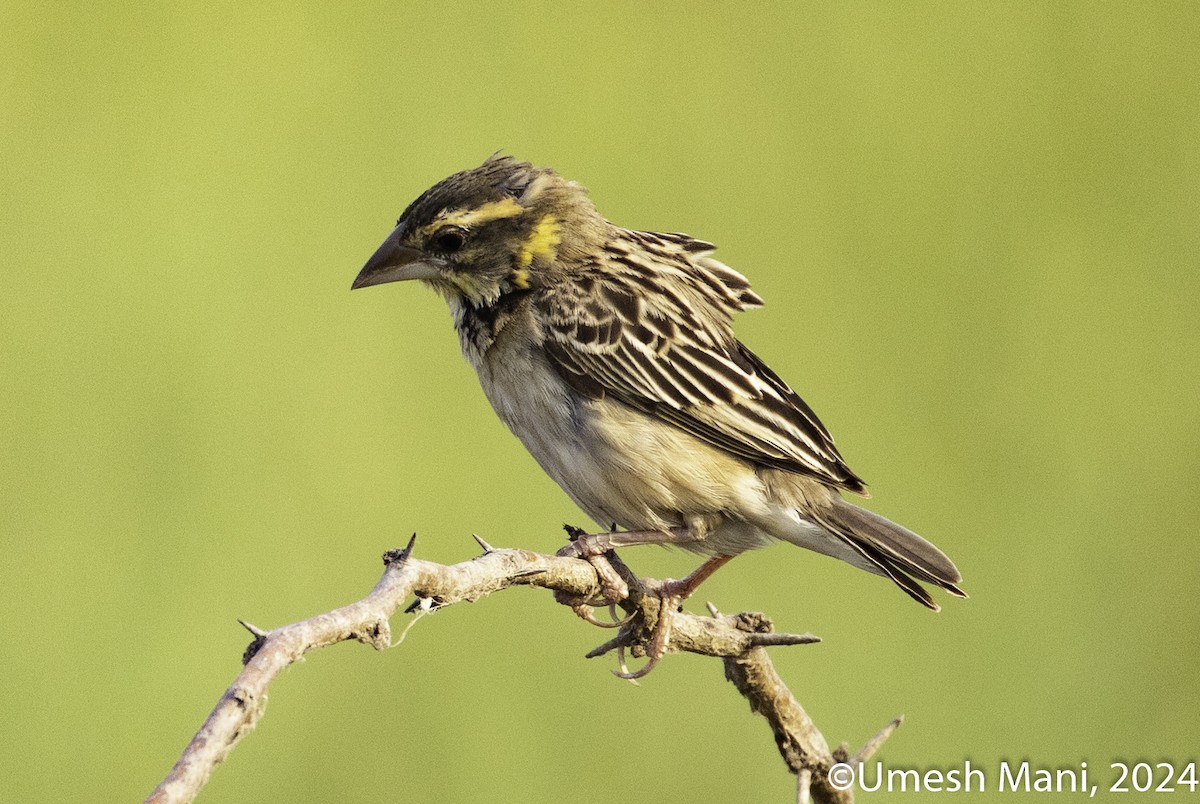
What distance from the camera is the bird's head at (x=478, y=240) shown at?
18.0ft

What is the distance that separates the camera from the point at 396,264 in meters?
5.56

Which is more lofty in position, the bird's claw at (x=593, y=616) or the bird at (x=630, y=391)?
the bird at (x=630, y=391)

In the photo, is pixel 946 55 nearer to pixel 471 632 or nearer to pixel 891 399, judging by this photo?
pixel 891 399

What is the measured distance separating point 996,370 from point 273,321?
12.9ft

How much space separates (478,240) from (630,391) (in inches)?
30.4

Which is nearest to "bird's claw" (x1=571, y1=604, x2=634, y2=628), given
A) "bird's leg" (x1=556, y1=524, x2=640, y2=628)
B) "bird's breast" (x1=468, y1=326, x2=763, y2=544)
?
"bird's leg" (x1=556, y1=524, x2=640, y2=628)

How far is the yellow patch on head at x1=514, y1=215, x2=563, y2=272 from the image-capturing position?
5488 mm

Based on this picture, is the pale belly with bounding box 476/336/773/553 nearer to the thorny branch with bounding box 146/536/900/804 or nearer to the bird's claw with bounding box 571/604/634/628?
the bird's claw with bounding box 571/604/634/628

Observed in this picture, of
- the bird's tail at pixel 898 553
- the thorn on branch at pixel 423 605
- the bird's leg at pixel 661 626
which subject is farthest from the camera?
the bird's tail at pixel 898 553

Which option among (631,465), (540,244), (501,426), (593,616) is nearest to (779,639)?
(593,616)

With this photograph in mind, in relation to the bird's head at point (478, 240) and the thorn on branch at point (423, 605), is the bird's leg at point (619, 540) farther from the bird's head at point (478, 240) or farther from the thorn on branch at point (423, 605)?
the thorn on branch at point (423, 605)

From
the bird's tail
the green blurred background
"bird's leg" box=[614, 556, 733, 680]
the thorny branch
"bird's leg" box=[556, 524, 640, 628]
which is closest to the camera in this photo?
the thorny branch

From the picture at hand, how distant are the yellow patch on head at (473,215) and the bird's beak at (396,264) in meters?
0.10

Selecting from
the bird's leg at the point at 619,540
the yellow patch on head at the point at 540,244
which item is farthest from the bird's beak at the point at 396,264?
the bird's leg at the point at 619,540
